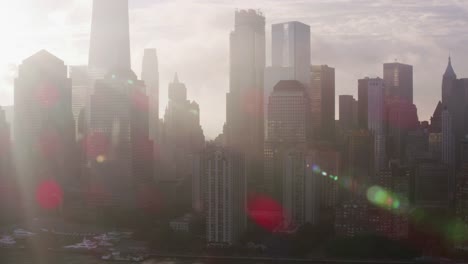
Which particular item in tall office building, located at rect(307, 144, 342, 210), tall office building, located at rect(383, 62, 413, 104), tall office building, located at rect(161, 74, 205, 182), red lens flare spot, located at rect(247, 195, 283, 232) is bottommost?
red lens flare spot, located at rect(247, 195, 283, 232)

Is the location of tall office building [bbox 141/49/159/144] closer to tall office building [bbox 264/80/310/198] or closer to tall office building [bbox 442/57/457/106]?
tall office building [bbox 264/80/310/198]

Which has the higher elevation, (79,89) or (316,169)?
(79,89)

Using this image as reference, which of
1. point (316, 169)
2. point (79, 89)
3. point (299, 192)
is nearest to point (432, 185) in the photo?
point (316, 169)

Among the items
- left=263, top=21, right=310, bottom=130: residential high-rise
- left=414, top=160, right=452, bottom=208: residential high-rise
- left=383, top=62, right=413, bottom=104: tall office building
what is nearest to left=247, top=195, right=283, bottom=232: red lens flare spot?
left=414, top=160, right=452, bottom=208: residential high-rise

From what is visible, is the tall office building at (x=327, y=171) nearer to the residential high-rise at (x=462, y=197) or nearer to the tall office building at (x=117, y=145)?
the residential high-rise at (x=462, y=197)

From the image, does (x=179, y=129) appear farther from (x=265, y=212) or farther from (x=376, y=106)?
(x=265, y=212)

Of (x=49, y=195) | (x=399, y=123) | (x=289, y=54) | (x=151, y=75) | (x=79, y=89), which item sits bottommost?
(x=49, y=195)
